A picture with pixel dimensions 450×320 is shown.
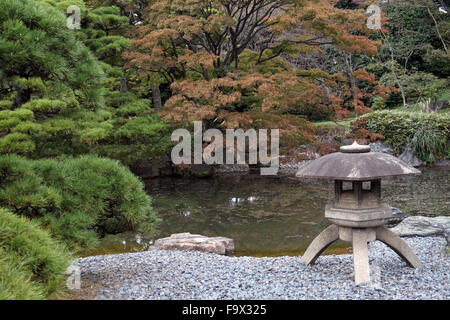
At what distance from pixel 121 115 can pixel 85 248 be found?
7.13 meters

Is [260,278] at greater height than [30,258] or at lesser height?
lesser

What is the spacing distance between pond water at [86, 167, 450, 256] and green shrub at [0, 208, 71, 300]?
3579mm

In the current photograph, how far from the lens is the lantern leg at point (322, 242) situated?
4.06 metres

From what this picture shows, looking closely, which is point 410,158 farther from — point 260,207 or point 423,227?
point 423,227

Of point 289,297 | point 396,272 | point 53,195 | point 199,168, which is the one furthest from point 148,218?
point 199,168

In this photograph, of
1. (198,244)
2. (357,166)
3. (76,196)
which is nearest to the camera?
(76,196)

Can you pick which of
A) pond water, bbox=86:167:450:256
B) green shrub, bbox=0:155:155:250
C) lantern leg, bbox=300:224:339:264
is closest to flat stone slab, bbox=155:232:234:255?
pond water, bbox=86:167:450:256

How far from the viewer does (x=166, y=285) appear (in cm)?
350

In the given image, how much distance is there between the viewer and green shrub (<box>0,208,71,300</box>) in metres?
2.33

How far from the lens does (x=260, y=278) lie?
381cm

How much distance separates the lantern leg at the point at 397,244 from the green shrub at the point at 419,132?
9.72m

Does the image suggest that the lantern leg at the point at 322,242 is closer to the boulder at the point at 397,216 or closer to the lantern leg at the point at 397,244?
the lantern leg at the point at 397,244

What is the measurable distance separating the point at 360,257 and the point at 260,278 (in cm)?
90

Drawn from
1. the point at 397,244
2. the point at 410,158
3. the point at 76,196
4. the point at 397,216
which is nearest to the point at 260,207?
the point at 397,216
